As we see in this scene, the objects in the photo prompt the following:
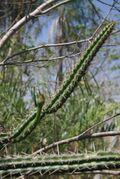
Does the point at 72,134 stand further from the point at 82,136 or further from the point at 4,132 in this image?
the point at 4,132

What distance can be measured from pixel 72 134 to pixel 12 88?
60 cm

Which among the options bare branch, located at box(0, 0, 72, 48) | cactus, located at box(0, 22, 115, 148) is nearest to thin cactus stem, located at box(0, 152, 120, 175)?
cactus, located at box(0, 22, 115, 148)

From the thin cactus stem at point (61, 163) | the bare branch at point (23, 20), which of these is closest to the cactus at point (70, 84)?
the thin cactus stem at point (61, 163)

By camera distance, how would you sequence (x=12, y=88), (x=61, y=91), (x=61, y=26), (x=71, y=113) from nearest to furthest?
1. (x=61, y=91)
2. (x=12, y=88)
3. (x=71, y=113)
4. (x=61, y=26)

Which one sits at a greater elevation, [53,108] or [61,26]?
[61,26]

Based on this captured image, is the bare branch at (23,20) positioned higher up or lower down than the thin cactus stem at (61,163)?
higher up

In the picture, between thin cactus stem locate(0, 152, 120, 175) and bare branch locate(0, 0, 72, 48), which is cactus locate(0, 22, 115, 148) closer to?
thin cactus stem locate(0, 152, 120, 175)

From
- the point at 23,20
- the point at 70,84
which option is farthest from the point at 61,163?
the point at 23,20

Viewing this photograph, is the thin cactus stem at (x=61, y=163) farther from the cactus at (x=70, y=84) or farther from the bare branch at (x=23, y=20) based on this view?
the bare branch at (x=23, y=20)

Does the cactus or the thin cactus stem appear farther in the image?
the cactus

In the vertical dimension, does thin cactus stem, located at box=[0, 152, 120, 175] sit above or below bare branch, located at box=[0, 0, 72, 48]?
below

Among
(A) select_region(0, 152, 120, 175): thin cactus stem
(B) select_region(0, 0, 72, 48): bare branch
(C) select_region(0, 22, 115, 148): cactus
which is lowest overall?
(A) select_region(0, 152, 120, 175): thin cactus stem

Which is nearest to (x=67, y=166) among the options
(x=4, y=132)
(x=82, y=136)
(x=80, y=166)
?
(x=80, y=166)

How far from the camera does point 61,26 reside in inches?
502
